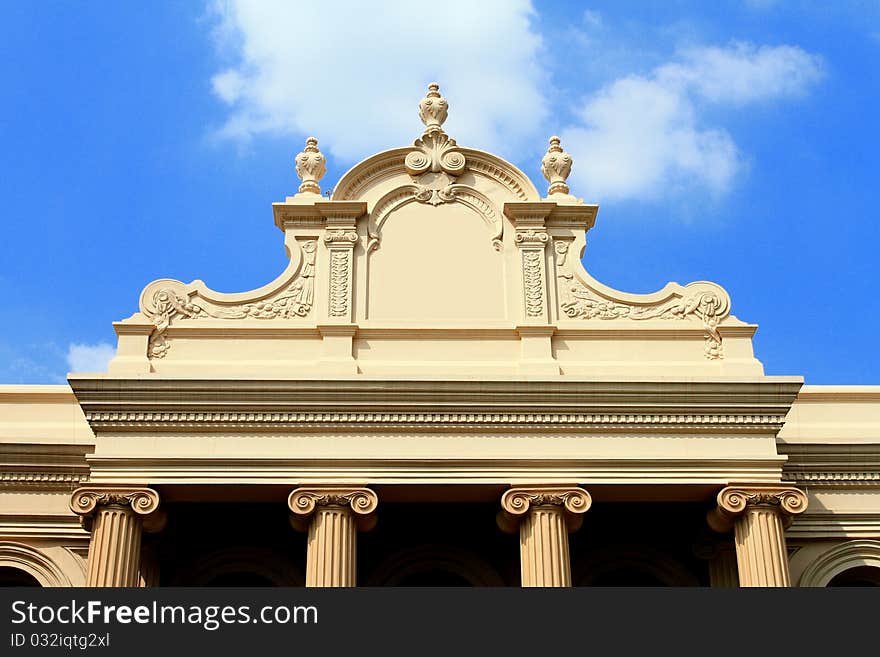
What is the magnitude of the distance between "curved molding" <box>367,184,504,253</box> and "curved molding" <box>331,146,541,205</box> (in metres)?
0.40

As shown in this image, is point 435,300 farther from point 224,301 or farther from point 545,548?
point 545,548

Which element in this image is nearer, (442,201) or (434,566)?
(434,566)

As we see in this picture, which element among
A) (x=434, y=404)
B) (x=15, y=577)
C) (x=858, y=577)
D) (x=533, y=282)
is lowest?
(x=858, y=577)

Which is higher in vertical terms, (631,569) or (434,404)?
(434,404)

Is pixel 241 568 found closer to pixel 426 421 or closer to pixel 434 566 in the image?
pixel 434 566

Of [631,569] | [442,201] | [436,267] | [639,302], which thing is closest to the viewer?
[639,302]

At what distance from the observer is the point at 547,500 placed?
20.8m

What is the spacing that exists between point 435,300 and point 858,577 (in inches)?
354

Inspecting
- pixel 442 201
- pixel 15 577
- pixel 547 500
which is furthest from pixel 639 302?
pixel 15 577

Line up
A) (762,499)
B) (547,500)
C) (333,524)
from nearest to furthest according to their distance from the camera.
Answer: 1. (333,524)
2. (547,500)
3. (762,499)

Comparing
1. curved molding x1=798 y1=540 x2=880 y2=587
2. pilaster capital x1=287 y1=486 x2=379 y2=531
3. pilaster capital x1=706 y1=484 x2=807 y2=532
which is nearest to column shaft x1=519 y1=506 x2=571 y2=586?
pilaster capital x1=287 y1=486 x2=379 y2=531

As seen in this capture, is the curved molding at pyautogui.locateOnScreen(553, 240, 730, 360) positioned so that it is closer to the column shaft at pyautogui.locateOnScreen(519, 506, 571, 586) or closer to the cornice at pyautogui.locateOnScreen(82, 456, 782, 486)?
the cornice at pyautogui.locateOnScreen(82, 456, 782, 486)
